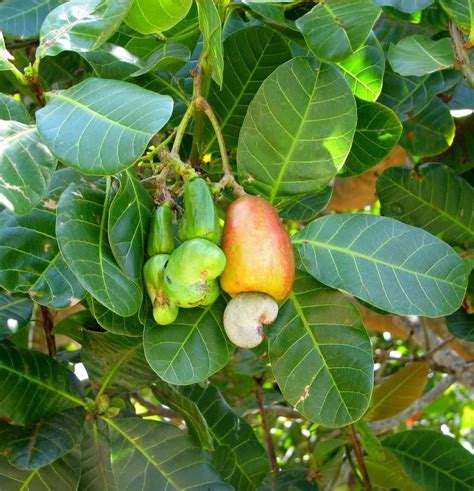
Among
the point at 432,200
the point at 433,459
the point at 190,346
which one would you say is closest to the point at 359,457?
the point at 433,459

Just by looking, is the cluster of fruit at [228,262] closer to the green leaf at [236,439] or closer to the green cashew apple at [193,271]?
the green cashew apple at [193,271]

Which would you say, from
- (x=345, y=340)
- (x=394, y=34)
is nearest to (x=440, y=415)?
(x=394, y=34)

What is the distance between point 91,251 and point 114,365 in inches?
18.0

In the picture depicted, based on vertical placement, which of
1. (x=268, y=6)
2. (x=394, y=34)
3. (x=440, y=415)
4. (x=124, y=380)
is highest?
(x=268, y=6)

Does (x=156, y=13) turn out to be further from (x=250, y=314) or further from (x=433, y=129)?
(x=433, y=129)

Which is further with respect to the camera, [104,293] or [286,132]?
[286,132]

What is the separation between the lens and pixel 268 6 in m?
1.34

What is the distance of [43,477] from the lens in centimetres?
135

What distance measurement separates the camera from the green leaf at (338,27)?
46.8 inches

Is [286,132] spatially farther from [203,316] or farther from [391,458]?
[391,458]

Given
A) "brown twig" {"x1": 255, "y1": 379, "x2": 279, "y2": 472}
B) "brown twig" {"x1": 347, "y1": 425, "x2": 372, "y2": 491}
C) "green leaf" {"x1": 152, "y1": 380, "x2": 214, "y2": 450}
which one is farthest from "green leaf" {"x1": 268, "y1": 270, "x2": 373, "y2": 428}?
"brown twig" {"x1": 255, "y1": 379, "x2": 279, "y2": 472}

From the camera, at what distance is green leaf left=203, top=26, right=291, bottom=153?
1.38 metres

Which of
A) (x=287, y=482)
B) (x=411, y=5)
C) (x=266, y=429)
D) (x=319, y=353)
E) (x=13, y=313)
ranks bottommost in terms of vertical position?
(x=266, y=429)

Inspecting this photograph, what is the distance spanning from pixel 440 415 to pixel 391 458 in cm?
179
